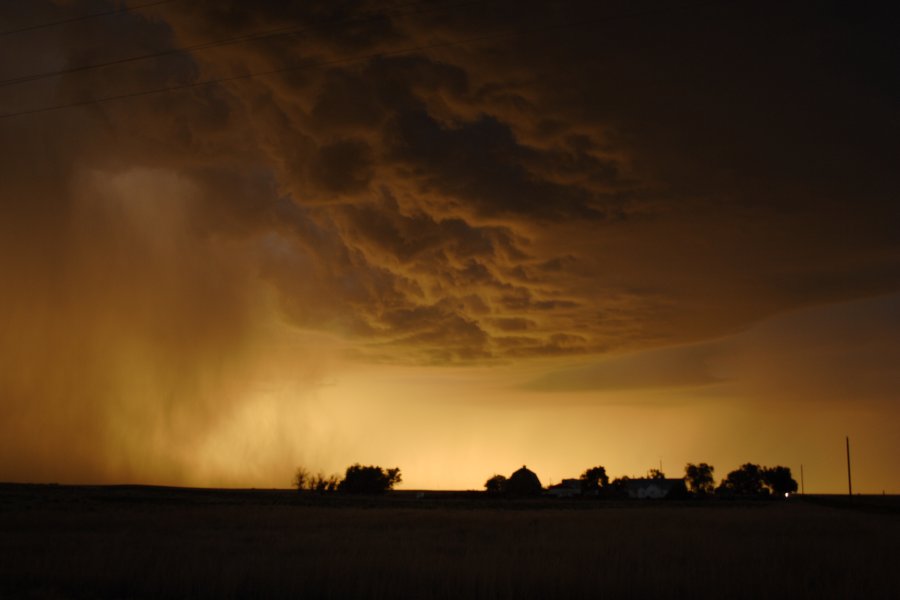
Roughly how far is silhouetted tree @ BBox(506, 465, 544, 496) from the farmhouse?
1952 centimetres

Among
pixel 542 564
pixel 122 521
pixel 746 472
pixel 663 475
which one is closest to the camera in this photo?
pixel 542 564

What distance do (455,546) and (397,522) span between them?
53.7 feet

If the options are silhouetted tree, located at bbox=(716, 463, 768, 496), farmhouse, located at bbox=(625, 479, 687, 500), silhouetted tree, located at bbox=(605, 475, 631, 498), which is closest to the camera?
farmhouse, located at bbox=(625, 479, 687, 500)

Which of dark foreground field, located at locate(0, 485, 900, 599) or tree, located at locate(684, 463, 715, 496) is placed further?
tree, located at locate(684, 463, 715, 496)

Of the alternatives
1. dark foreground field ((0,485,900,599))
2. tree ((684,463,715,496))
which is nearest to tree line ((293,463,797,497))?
tree ((684,463,715,496))

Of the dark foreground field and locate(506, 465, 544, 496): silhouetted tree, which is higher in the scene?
the dark foreground field

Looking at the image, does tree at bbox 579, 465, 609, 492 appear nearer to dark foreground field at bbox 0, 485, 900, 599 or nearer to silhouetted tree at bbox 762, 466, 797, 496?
silhouetted tree at bbox 762, 466, 797, 496

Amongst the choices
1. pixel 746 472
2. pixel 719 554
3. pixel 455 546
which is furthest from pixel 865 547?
pixel 746 472

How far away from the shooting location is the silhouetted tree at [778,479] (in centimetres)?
17850

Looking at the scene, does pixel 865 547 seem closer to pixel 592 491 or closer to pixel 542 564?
pixel 542 564

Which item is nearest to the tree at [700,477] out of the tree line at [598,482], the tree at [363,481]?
the tree line at [598,482]

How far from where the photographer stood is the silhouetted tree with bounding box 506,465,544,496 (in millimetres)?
136625

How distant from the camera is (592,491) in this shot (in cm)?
16062

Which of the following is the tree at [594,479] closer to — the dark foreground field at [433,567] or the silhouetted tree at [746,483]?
the silhouetted tree at [746,483]
